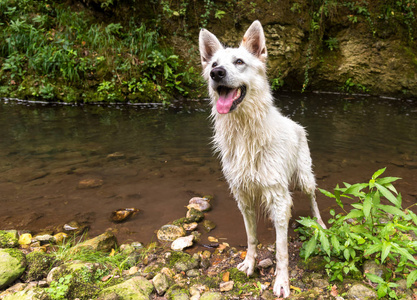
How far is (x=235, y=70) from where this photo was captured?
260 cm

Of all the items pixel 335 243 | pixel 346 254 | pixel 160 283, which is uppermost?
pixel 335 243

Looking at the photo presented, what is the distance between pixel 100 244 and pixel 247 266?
1.63m

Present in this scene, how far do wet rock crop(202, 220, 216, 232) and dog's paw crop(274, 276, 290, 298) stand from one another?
1212 millimetres

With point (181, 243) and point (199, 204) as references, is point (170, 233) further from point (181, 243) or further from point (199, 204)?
point (199, 204)

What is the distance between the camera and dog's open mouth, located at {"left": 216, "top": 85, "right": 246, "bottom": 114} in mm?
2576

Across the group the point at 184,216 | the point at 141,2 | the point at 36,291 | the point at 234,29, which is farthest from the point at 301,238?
the point at 141,2

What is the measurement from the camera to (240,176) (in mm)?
2746

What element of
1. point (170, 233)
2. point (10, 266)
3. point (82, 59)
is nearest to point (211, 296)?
point (170, 233)

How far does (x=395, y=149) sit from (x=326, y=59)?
22.2 feet

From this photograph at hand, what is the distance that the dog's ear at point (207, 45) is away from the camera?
9.59 ft

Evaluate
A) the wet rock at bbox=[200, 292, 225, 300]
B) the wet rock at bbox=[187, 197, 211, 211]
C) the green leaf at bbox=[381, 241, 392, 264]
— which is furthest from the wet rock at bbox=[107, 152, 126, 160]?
the green leaf at bbox=[381, 241, 392, 264]

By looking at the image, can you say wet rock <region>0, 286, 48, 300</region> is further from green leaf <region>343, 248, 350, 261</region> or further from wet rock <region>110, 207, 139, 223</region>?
green leaf <region>343, 248, 350, 261</region>

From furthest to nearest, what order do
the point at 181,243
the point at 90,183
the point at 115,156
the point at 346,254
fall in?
1. the point at 115,156
2. the point at 90,183
3. the point at 181,243
4. the point at 346,254

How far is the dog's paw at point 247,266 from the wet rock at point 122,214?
1.74 meters
